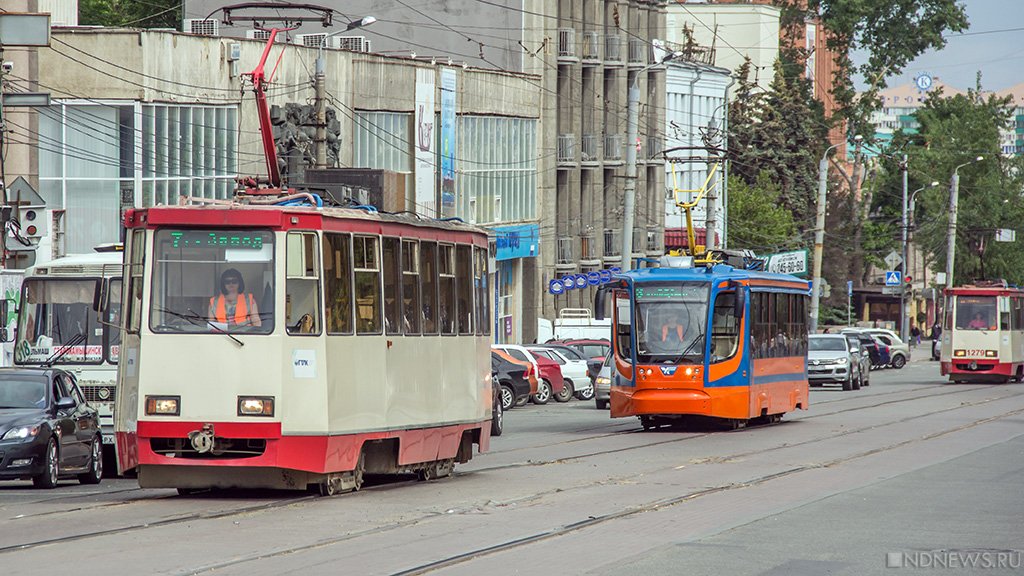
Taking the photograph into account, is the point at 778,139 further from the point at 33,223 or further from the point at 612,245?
the point at 33,223

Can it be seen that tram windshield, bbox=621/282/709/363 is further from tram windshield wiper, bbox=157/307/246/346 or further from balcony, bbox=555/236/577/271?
balcony, bbox=555/236/577/271

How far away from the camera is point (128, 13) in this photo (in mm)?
72062

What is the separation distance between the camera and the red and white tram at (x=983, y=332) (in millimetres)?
52719

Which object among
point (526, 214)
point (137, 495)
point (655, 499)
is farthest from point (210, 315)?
point (526, 214)

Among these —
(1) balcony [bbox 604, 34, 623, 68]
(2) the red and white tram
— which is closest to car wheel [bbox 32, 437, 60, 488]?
(2) the red and white tram

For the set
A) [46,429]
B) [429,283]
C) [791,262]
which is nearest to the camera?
[429,283]

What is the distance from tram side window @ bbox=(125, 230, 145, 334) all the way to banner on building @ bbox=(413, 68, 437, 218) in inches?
1514

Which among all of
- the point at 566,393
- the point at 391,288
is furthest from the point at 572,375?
the point at 391,288

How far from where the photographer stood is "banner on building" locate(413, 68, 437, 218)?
54750 millimetres

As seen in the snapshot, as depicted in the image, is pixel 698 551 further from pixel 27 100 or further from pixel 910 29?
pixel 910 29

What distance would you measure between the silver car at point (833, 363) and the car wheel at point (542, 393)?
1099 centimetres

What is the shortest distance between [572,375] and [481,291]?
25.4 m

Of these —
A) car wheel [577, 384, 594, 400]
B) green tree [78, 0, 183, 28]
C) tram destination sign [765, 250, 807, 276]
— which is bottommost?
→ car wheel [577, 384, 594, 400]

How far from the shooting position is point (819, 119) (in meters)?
97.6
